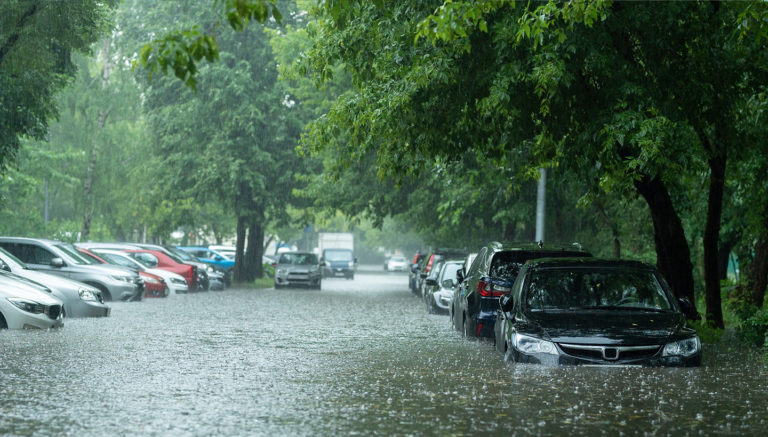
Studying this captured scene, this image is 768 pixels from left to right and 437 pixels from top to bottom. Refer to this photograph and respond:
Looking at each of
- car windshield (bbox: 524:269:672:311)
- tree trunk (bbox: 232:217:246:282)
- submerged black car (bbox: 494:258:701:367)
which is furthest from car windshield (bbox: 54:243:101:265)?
tree trunk (bbox: 232:217:246:282)

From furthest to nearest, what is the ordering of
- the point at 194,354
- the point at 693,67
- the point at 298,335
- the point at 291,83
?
the point at 291,83, the point at 298,335, the point at 693,67, the point at 194,354

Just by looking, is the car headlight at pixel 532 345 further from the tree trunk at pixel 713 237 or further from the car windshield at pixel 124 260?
the car windshield at pixel 124 260

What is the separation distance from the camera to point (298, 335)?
58.6ft

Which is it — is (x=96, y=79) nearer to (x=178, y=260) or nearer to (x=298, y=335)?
(x=178, y=260)

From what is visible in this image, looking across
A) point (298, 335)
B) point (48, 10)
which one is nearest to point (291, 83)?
point (48, 10)

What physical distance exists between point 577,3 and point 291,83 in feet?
108

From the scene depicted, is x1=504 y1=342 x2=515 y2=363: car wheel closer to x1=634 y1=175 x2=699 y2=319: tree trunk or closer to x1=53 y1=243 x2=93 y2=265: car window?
x1=634 y1=175 x2=699 y2=319: tree trunk

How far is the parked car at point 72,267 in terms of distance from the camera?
23.9 meters

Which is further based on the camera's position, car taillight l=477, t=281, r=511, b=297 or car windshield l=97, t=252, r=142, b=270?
car windshield l=97, t=252, r=142, b=270

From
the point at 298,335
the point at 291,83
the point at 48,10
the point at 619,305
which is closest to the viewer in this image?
the point at 619,305

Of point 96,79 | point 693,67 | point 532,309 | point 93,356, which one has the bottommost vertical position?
point 93,356

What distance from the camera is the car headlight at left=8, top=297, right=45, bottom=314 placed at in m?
16.7

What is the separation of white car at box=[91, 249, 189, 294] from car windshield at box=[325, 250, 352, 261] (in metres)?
→ 35.9

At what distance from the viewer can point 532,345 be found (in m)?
11.2
